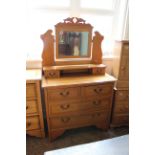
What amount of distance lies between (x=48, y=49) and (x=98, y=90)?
74 cm

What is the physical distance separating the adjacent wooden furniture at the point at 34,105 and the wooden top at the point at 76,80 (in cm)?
10

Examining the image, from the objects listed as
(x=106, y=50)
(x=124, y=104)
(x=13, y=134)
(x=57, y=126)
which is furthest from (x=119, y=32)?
(x=13, y=134)

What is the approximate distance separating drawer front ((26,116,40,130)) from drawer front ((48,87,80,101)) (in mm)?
315

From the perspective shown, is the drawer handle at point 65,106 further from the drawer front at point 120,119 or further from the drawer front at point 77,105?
the drawer front at point 120,119

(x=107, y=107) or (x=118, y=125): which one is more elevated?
(x=107, y=107)

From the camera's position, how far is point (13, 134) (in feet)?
1.57

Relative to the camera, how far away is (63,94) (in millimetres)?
1593

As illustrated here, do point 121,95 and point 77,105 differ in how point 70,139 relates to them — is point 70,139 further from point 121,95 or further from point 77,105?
point 121,95

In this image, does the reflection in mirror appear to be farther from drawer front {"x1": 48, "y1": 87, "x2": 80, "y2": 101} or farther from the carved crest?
drawer front {"x1": 48, "y1": 87, "x2": 80, "y2": 101}

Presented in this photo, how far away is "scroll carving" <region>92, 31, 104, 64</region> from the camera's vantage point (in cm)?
182

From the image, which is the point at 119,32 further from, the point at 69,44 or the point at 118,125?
the point at 118,125
